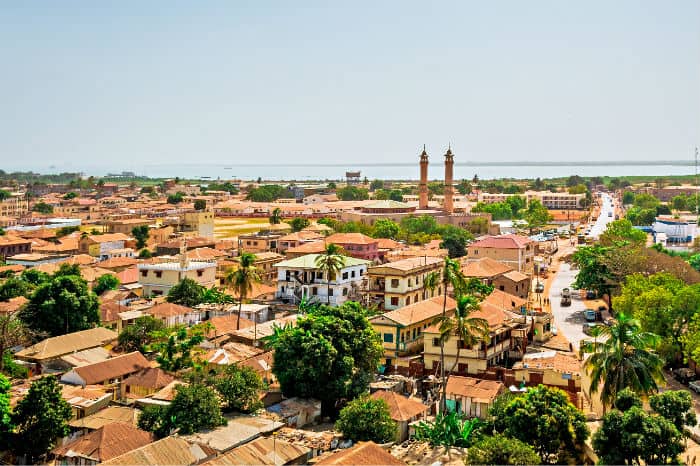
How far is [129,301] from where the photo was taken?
40938mm

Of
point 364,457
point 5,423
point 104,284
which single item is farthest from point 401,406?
point 104,284

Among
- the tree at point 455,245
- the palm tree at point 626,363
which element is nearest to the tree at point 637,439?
the palm tree at point 626,363

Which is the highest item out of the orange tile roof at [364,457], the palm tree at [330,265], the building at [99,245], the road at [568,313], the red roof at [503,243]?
the palm tree at [330,265]

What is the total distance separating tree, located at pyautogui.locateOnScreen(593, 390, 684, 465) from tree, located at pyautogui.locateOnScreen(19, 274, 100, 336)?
23799 mm

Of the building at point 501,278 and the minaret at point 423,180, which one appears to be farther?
the minaret at point 423,180

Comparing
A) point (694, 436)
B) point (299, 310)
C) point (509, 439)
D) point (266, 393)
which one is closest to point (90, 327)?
point (299, 310)

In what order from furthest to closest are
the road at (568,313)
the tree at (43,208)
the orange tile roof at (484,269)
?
1. the tree at (43,208)
2. the orange tile roof at (484,269)
3. the road at (568,313)

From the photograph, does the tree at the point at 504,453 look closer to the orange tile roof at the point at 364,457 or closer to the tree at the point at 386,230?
the orange tile roof at the point at 364,457

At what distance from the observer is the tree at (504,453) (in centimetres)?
1644

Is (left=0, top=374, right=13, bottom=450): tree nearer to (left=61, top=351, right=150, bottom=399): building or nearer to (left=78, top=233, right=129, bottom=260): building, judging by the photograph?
(left=61, top=351, right=150, bottom=399): building

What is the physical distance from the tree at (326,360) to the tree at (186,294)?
49.5 ft

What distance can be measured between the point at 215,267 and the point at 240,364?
19.5 m

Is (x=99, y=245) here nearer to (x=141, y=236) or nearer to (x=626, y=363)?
(x=141, y=236)

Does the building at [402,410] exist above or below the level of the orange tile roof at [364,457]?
below
